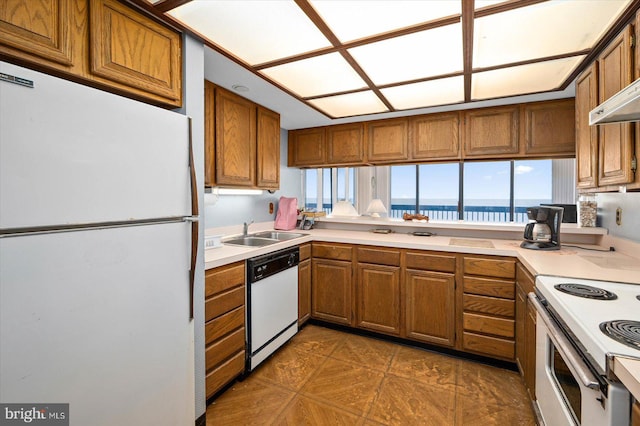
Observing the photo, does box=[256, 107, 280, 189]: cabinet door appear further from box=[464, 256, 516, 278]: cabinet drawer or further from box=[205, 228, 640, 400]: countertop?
box=[464, 256, 516, 278]: cabinet drawer

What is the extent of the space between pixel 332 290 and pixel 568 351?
2.06 meters

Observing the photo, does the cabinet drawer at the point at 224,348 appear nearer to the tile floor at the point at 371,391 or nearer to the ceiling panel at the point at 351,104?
the tile floor at the point at 371,391

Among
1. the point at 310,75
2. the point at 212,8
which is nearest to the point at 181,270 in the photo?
the point at 212,8

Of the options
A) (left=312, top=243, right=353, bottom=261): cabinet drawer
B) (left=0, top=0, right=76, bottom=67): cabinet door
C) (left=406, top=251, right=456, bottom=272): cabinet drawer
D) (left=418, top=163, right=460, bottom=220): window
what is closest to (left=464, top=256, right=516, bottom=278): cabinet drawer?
(left=406, top=251, right=456, bottom=272): cabinet drawer

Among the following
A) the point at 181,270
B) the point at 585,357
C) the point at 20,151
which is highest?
the point at 20,151

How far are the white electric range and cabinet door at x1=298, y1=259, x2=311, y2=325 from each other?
6.10 ft

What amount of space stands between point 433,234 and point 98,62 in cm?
298

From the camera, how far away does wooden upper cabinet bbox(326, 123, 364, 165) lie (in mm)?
3350

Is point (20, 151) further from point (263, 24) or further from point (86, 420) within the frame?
point (263, 24)

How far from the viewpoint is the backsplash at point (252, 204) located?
9.00ft

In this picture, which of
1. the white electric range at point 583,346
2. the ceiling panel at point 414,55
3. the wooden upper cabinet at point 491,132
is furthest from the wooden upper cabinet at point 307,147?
the white electric range at point 583,346

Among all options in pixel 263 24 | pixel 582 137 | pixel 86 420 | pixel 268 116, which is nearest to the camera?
pixel 86 420

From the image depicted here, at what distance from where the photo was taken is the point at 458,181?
5.79 m

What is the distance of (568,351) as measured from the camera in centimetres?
107
